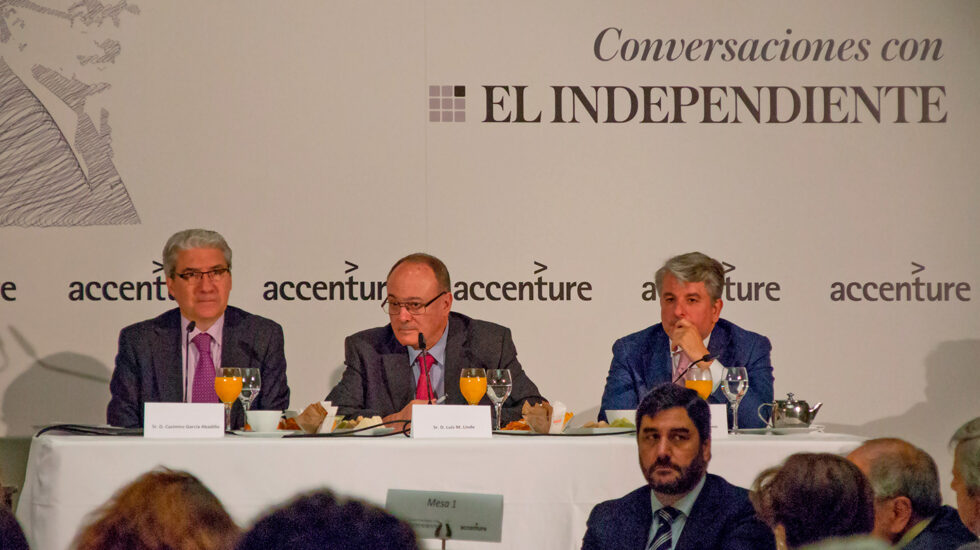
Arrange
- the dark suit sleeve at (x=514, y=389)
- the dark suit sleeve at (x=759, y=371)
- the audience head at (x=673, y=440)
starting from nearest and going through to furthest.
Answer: the audience head at (x=673, y=440) < the dark suit sleeve at (x=514, y=389) < the dark suit sleeve at (x=759, y=371)

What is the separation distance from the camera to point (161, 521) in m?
1.42

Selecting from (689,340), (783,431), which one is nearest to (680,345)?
(689,340)

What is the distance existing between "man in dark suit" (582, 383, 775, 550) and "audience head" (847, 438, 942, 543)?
11.4 inches

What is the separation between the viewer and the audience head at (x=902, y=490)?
2.43 metres

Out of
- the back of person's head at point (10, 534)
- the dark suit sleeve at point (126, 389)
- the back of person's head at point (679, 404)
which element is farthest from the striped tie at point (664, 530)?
the dark suit sleeve at point (126, 389)

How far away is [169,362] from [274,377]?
0.38 metres

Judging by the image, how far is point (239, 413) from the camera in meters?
3.76

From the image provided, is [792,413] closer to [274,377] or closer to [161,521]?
[274,377]

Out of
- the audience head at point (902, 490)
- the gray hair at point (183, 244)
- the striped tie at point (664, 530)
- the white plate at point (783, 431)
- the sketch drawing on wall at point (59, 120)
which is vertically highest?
the sketch drawing on wall at point (59, 120)

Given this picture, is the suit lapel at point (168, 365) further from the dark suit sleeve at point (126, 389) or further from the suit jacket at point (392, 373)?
the suit jacket at point (392, 373)

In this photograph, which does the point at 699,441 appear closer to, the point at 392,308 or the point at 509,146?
the point at 392,308

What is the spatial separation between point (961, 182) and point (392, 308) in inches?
117

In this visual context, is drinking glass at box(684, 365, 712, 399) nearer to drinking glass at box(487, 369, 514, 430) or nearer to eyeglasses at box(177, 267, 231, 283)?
drinking glass at box(487, 369, 514, 430)

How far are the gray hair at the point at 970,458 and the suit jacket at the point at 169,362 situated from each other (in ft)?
7.67
